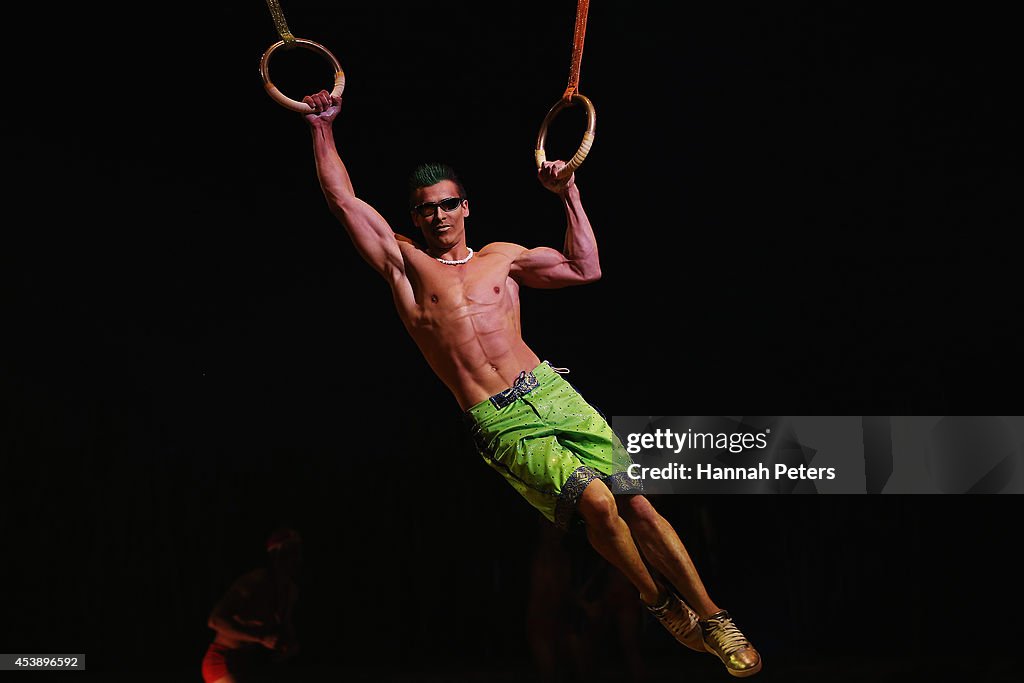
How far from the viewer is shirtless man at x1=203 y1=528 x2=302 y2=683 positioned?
5.04m

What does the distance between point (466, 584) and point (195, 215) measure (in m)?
2.58

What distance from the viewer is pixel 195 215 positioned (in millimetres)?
5746

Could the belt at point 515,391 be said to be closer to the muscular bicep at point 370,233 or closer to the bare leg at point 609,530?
the bare leg at point 609,530

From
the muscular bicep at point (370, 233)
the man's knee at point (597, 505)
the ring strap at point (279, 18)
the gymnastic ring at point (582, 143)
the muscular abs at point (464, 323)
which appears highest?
the ring strap at point (279, 18)

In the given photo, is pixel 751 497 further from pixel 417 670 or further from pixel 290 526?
pixel 290 526

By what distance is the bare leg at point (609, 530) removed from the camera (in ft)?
11.2

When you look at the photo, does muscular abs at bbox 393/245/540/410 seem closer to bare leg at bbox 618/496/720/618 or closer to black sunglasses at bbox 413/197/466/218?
black sunglasses at bbox 413/197/466/218

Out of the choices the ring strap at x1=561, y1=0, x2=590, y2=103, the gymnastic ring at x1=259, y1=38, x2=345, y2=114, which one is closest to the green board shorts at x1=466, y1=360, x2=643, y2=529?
the ring strap at x1=561, y1=0, x2=590, y2=103

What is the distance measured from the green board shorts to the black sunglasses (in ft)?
2.15

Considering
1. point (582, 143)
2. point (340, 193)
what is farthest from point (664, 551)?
point (340, 193)

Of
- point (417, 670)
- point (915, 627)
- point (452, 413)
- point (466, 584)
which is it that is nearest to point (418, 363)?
point (452, 413)

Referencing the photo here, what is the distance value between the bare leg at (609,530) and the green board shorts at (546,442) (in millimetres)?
73

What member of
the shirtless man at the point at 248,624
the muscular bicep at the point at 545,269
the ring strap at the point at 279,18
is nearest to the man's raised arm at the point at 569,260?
the muscular bicep at the point at 545,269

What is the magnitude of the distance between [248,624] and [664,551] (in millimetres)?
2440
